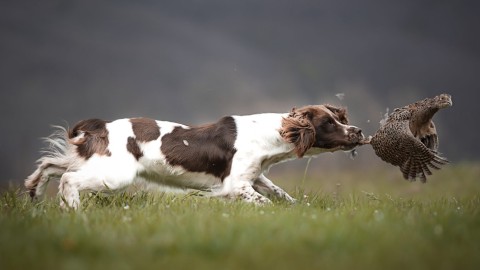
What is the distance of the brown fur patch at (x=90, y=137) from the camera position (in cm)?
611

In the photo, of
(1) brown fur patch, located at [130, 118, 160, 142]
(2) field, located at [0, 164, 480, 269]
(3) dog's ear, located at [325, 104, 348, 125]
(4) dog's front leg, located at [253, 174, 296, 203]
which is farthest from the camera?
(3) dog's ear, located at [325, 104, 348, 125]

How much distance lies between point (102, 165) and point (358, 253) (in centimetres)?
340

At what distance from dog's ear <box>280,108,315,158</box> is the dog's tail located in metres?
2.44

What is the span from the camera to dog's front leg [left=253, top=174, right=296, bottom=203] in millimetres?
6652

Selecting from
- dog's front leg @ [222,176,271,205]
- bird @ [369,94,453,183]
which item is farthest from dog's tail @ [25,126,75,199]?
bird @ [369,94,453,183]

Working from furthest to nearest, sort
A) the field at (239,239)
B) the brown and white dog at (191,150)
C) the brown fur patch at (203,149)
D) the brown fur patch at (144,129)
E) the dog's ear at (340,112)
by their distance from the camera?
the dog's ear at (340,112) < the brown fur patch at (203,149) < the brown fur patch at (144,129) < the brown and white dog at (191,150) < the field at (239,239)

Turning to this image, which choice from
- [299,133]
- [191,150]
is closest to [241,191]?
[191,150]

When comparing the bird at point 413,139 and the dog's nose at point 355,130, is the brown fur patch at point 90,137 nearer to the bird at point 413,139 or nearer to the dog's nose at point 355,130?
the dog's nose at point 355,130

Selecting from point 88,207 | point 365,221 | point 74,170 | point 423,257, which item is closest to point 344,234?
point 423,257

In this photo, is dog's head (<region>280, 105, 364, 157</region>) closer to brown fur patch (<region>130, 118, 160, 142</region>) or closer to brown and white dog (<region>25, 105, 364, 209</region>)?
brown and white dog (<region>25, 105, 364, 209</region>)

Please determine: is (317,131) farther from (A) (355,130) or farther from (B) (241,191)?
(B) (241,191)

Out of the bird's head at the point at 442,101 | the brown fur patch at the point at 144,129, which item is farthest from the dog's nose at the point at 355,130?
the brown fur patch at the point at 144,129

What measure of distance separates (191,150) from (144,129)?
0.57m

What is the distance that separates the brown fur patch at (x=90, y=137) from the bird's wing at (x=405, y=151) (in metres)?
2.91
